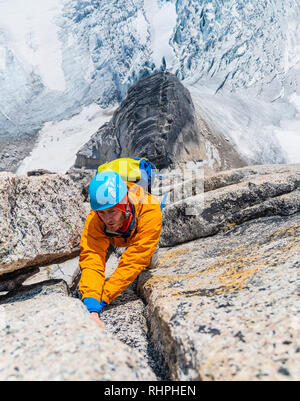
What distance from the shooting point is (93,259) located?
3.12m

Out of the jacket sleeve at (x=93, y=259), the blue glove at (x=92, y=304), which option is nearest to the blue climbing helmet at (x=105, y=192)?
the jacket sleeve at (x=93, y=259)

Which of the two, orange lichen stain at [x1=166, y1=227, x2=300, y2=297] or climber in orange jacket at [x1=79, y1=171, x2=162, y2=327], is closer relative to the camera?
orange lichen stain at [x1=166, y1=227, x2=300, y2=297]

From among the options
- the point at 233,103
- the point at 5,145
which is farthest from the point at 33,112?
the point at 233,103

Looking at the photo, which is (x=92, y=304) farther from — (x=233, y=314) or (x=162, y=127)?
(x=162, y=127)

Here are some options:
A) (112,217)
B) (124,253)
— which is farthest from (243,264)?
(112,217)

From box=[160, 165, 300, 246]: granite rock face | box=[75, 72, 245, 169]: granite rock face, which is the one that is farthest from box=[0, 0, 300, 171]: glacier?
box=[160, 165, 300, 246]: granite rock face

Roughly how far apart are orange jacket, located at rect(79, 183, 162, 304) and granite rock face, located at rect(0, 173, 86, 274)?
377 mm

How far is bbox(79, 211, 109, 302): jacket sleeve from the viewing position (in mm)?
2840

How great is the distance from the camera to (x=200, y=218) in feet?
16.0

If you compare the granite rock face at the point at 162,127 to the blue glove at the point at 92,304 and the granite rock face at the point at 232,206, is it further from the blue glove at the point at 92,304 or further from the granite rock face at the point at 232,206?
the blue glove at the point at 92,304

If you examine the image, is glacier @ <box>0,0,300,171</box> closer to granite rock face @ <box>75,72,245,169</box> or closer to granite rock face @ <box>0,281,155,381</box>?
granite rock face @ <box>75,72,245,169</box>

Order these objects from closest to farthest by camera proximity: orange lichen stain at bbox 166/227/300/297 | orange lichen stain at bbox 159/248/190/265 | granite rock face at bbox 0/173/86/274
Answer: orange lichen stain at bbox 166/227/300/297
granite rock face at bbox 0/173/86/274
orange lichen stain at bbox 159/248/190/265

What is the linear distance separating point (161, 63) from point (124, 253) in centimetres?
4982

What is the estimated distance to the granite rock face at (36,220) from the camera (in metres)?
2.77
